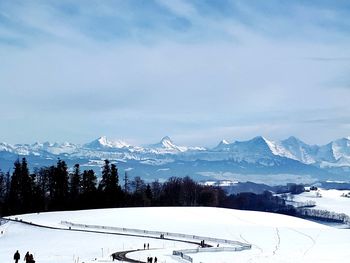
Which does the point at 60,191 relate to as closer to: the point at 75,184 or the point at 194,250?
the point at 75,184

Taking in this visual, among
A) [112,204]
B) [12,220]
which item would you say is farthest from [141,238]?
[112,204]

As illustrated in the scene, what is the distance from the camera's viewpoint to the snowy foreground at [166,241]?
59094 mm

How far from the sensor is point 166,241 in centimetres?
7756

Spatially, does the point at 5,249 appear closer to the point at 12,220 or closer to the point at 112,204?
the point at 12,220

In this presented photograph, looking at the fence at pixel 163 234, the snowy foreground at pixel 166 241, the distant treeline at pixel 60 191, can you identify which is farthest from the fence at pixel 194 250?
the distant treeline at pixel 60 191

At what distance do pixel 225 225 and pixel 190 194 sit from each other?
7204cm

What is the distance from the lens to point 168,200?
544 ft

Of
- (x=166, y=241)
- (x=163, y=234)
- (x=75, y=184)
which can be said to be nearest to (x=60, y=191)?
(x=75, y=184)

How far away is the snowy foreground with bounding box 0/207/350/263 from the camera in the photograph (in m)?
59.1

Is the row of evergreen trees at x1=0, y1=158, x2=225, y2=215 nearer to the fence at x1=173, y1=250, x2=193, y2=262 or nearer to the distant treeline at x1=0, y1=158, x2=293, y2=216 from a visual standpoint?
the distant treeline at x1=0, y1=158, x2=293, y2=216

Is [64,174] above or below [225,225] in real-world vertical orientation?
above

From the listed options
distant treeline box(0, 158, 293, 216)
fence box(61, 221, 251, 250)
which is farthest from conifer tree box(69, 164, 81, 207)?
fence box(61, 221, 251, 250)

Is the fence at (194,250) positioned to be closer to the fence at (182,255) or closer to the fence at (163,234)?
the fence at (182,255)

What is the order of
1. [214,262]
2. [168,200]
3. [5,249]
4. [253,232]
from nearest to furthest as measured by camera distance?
[214,262]
[5,249]
[253,232]
[168,200]
